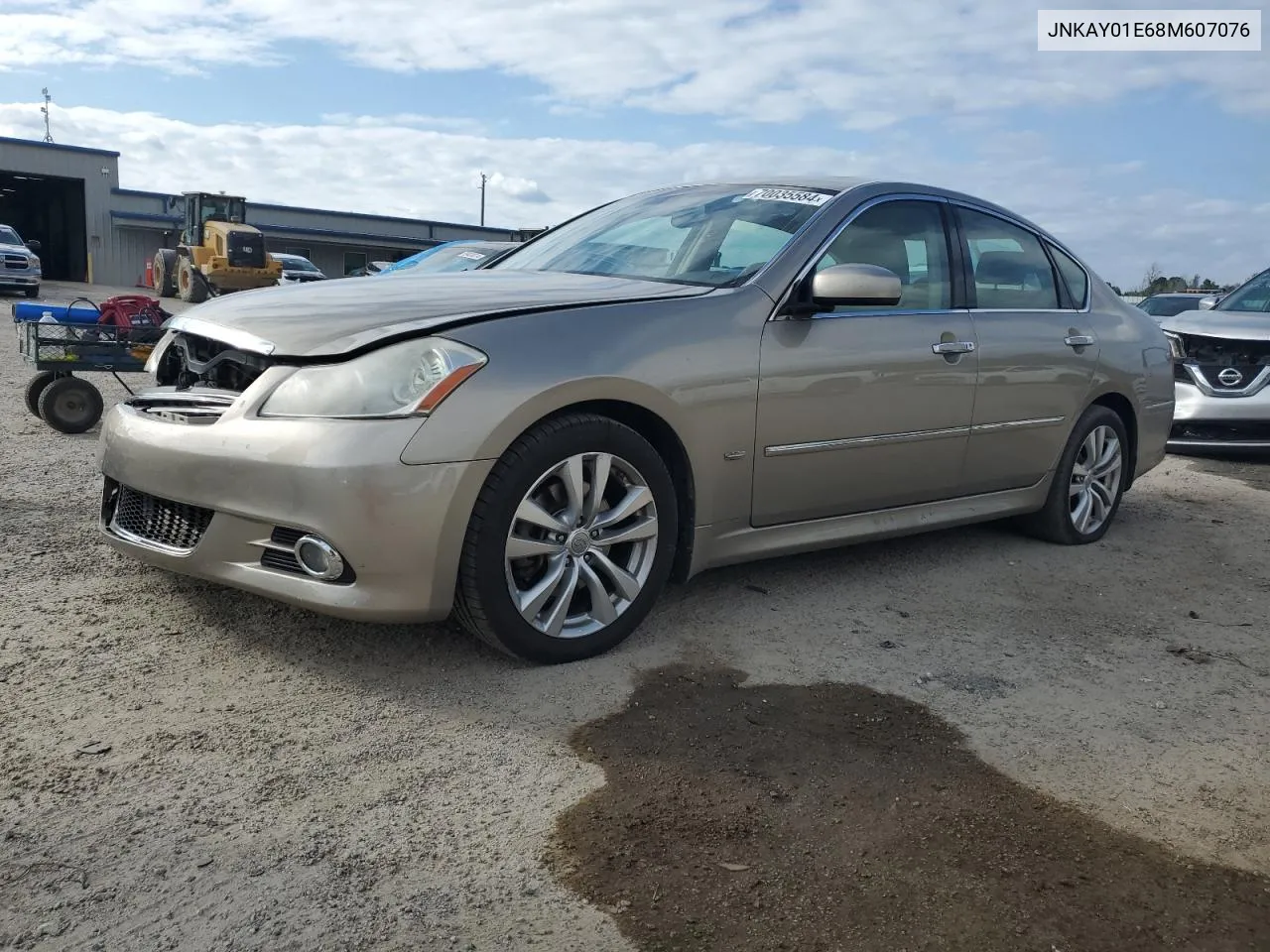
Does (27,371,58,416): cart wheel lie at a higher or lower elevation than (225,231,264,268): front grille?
lower

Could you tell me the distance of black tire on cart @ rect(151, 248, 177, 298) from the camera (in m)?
32.1

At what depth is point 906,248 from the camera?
4457 mm

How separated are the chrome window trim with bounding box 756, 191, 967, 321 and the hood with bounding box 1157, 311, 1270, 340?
4783mm

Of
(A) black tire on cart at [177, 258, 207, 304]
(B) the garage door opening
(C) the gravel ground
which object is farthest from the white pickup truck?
(C) the gravel ground

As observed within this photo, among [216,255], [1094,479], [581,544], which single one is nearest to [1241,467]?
[1094,479]

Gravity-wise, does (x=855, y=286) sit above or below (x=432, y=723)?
above

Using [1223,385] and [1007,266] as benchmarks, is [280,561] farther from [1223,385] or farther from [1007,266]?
[1223,385]

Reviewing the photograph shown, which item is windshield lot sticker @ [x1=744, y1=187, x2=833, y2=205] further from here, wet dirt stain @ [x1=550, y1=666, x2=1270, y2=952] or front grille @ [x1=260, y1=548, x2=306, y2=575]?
front grille @ [x1=260, y1=548, x2=306, y2=575]

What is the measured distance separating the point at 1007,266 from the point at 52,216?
50647 millimetres

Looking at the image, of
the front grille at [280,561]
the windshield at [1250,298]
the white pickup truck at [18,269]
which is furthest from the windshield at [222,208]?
the front grille at [280,561]

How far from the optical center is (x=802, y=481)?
3961mm

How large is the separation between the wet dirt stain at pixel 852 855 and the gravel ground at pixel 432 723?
11 centimetres

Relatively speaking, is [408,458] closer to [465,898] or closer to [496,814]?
[496,814]

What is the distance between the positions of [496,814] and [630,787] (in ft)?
1.09
